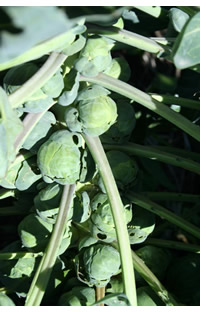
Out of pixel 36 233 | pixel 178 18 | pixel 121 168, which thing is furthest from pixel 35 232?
pixel 178 18

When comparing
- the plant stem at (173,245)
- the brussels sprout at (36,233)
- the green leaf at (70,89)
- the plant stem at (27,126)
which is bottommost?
the plant stem at (173,245)

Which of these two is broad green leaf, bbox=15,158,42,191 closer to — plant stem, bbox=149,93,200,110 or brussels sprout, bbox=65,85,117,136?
brussels sprout, bbox=65,85,117,136

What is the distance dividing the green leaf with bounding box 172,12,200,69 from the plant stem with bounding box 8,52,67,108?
12.4 inches

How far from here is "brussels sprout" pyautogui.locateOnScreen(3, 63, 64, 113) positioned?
1297mm

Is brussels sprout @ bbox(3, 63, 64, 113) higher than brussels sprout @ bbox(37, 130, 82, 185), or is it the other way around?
brussels sprout @ bbox(3, 63, 64, 113)

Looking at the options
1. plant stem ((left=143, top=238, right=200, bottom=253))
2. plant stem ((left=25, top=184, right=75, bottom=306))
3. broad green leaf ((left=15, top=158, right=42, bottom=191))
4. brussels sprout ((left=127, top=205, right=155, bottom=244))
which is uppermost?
broad green leaf ((left=15, top=158, right=42, bottom=191))

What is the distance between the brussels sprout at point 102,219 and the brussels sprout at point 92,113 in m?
0.23

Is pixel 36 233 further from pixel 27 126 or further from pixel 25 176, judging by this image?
pixel 27 126

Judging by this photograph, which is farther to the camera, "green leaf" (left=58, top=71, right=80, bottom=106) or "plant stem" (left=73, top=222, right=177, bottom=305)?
"plant stem" (left=73, top=222, right=177, bottom=305)

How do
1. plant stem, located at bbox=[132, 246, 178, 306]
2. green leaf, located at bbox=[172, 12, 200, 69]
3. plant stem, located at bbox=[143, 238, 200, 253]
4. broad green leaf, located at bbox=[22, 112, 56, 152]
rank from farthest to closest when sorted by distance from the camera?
1. plant stem, located at bbox=[143, 238, 200, 253]
2. plant stem, located at bbox=[132, 246, 178, 306]
3. broad green leaf, located at bbox=[22, 112, 56, 152]
4. green leaf, located at bbox=[172, 12, 200, 69]

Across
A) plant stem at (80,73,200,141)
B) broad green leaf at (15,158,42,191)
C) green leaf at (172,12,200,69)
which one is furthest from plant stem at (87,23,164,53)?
broad green leaf at (15,158,42,191)

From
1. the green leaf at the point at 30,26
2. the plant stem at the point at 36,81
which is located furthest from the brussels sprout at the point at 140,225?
the green leaf at the point at 30,26

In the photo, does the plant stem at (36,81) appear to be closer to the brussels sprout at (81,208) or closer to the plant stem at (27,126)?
the plant stem at (27,126)

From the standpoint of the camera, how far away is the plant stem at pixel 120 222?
4.29 feet
